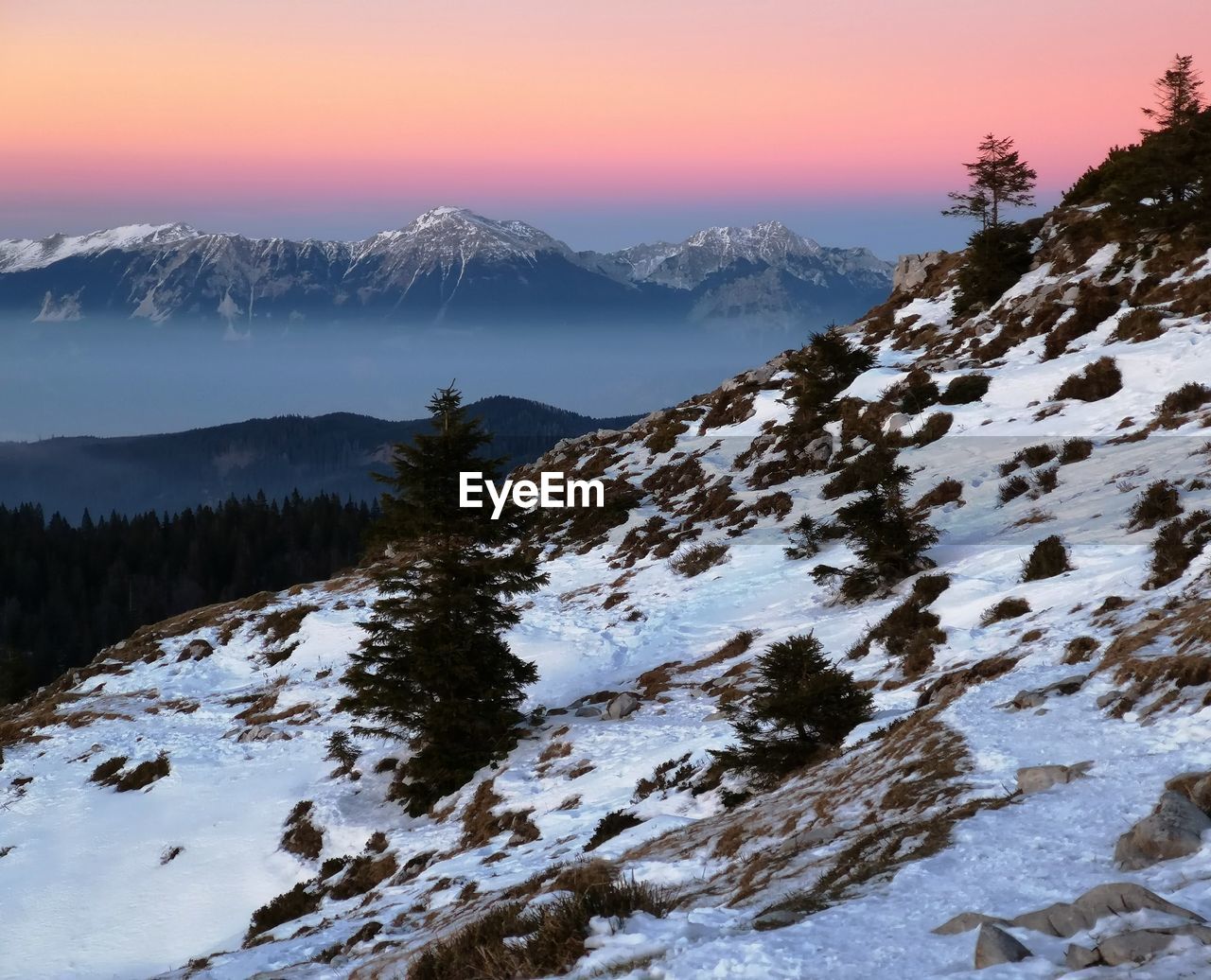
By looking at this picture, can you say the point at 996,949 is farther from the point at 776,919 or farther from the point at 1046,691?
the point at 1046,691

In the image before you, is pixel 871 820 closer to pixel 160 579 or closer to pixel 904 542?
pixel 904 542

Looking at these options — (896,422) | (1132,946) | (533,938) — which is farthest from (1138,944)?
(896,422)

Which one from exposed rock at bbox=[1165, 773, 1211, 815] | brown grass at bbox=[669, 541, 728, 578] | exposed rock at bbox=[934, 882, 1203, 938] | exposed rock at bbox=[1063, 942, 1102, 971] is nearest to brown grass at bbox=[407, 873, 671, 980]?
exposed rock at bbox=[934, 882, 1203, 938]

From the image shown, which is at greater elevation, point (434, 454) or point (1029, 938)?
point (434, 454)

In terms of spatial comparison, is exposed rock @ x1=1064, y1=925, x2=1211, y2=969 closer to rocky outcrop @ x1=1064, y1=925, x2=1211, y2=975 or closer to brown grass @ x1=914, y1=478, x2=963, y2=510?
rocky outcrop @ x1=1064, y1=925, x2=1211, y2=975

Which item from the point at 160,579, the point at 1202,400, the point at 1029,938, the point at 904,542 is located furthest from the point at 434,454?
the point at 160,579
